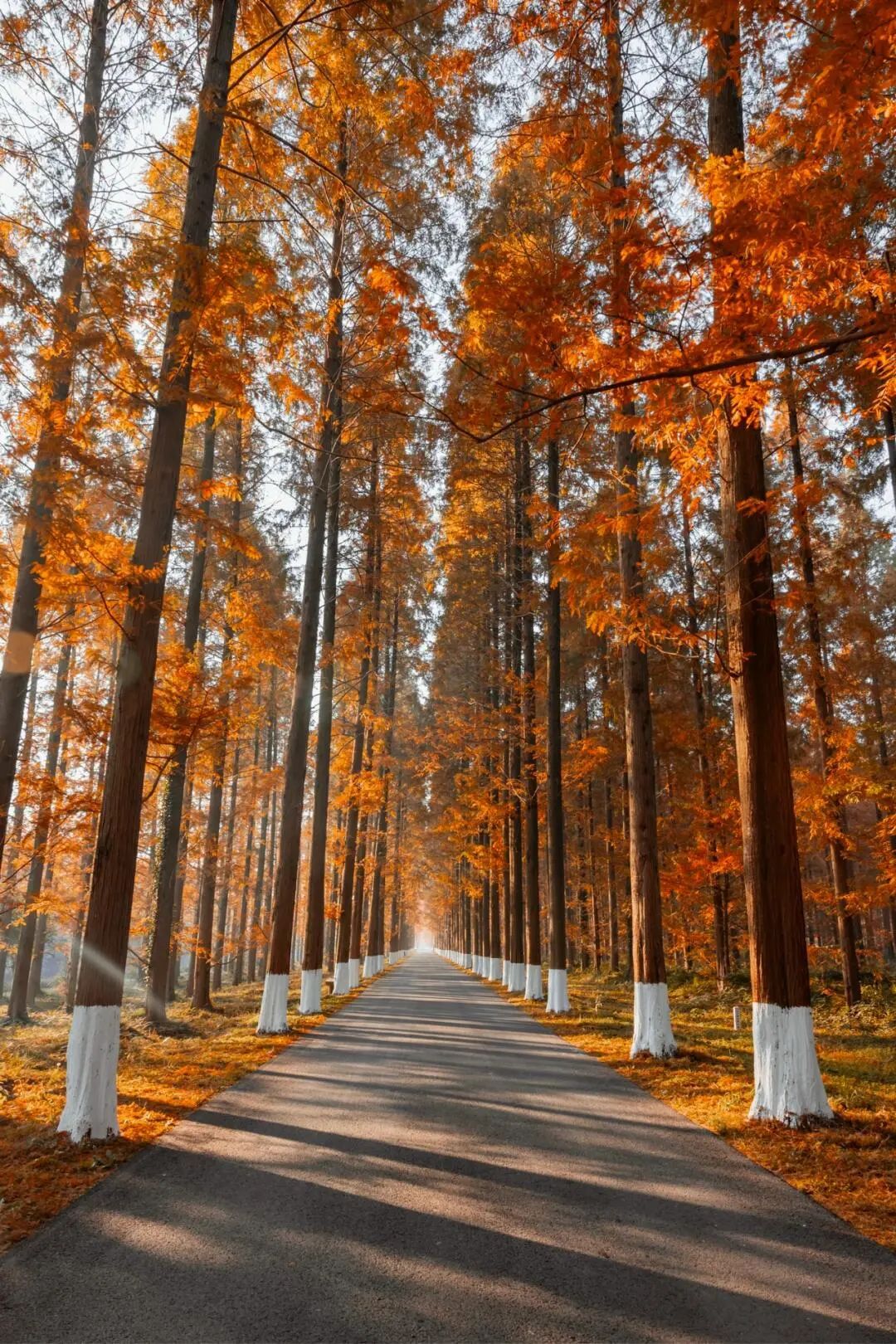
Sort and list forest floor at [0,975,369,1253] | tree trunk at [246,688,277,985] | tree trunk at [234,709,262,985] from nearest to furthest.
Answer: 1. forest floor at [0,975,369,1253]
2. tree trunk at [246,688,277,985]
3. tree trunk at [234,709,262,985]

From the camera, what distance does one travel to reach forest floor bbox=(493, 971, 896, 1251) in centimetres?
462

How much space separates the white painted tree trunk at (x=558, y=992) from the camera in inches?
574

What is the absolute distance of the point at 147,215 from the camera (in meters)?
8.16

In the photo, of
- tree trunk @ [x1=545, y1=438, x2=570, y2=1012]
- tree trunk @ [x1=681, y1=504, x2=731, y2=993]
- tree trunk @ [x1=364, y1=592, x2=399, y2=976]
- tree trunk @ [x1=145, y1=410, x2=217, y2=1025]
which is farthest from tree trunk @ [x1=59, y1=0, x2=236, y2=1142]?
tree trunk @ [x1=364, y1=592, x2=399, y2=976]

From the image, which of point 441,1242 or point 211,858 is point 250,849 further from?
point 441,1242

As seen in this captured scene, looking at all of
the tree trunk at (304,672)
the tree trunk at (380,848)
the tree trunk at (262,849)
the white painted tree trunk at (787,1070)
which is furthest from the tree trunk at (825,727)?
the tree trunk at (262,849)

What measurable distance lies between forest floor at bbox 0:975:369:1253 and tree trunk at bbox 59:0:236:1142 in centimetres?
35

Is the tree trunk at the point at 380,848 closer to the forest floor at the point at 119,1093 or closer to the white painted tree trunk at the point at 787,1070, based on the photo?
the forest floor at the point at 119,1093

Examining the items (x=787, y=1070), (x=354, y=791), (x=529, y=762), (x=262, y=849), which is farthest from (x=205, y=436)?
(x=262, y=849)

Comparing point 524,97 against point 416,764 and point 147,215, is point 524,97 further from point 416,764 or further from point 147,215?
point 416,764

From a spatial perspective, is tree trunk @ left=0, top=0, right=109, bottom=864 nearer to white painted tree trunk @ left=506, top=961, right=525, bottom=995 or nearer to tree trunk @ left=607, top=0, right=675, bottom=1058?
tree trunk @ left=607, top=0, right=675, bottom=1058

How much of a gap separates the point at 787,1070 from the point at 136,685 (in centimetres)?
641

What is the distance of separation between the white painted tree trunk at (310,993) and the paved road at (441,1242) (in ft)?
27.0

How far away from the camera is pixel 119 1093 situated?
6.84m
